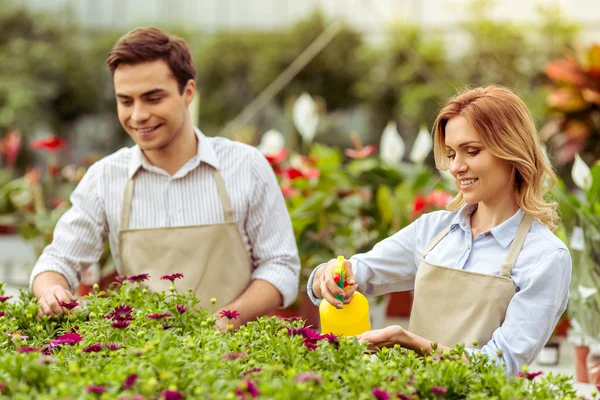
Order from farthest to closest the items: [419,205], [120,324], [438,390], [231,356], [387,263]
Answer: [419,205], [387,263], [120,324], [231,356], [438,390]

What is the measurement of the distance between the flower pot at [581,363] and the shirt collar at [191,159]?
1.63m

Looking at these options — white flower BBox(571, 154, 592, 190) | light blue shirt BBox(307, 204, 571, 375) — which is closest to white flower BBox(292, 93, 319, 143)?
white flower BBox(571, 154, 592, 190)

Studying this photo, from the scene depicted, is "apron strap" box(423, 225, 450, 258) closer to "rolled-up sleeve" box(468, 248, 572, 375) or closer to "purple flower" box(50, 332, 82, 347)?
"rolled-up sleeve" box(468, 248, 572, 375)

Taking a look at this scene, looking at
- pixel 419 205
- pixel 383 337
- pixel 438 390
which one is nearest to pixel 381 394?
pixel 438 390

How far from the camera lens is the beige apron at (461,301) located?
1913 millimetres

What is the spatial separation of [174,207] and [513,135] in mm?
1217

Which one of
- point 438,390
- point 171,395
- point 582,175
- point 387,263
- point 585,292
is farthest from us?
point 582,175

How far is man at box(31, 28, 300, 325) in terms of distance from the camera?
2.64 meters

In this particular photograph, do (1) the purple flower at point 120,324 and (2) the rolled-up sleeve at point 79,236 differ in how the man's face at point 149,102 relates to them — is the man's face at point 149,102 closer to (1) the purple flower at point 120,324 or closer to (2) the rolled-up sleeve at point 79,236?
(2) the rolled-up sleeve at point 79,236

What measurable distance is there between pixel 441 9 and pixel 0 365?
17267mm

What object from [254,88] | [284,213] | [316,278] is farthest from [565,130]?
[254,88]

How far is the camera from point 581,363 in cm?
332

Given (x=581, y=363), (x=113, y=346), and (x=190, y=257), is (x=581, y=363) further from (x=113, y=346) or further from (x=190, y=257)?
(x=113, y=346)

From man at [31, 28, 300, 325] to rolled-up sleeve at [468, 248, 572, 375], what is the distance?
38.8 inches
